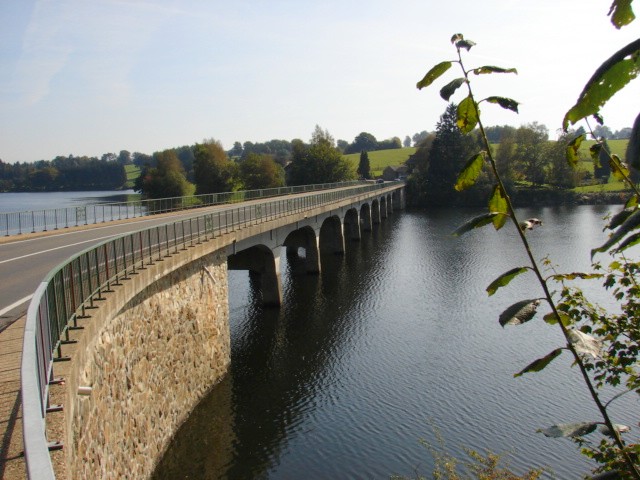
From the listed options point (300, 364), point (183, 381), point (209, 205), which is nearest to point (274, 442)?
point (183, 381)

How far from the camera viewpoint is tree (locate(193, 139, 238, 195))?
86562 mm

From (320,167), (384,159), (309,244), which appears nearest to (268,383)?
(309,244)

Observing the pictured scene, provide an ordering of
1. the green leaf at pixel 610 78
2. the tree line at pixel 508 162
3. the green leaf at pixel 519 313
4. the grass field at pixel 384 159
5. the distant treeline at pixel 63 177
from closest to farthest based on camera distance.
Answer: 1. the green leaf at pixel 610 78
2. the green leaf at pixel 519 313
3. the tree line at pixel 508 162
4. the grass field at pixel 384 159
5. the distant treeline at pixel 63 177

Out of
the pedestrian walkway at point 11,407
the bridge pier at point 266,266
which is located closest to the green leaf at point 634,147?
the pedestrian walkway at point 11,407

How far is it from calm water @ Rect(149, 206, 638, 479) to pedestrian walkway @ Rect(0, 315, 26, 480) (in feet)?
20.2

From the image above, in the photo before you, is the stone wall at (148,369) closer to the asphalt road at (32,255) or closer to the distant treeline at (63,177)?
the asphalt road at (32,255)

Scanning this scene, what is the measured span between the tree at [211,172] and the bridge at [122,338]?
5904 centimetres

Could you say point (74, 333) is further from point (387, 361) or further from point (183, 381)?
point (387, 361)

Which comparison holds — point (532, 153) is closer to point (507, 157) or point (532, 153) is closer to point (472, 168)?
point (507, 157)

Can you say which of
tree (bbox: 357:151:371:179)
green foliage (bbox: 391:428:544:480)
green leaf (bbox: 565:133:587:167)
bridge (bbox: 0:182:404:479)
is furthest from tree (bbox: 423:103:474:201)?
green leaf (bbox: 565:133:587:167)

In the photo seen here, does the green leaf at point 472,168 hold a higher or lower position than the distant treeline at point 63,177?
lower

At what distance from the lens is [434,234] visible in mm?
58812

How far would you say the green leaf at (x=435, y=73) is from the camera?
7.84 feet

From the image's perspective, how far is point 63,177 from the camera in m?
168
